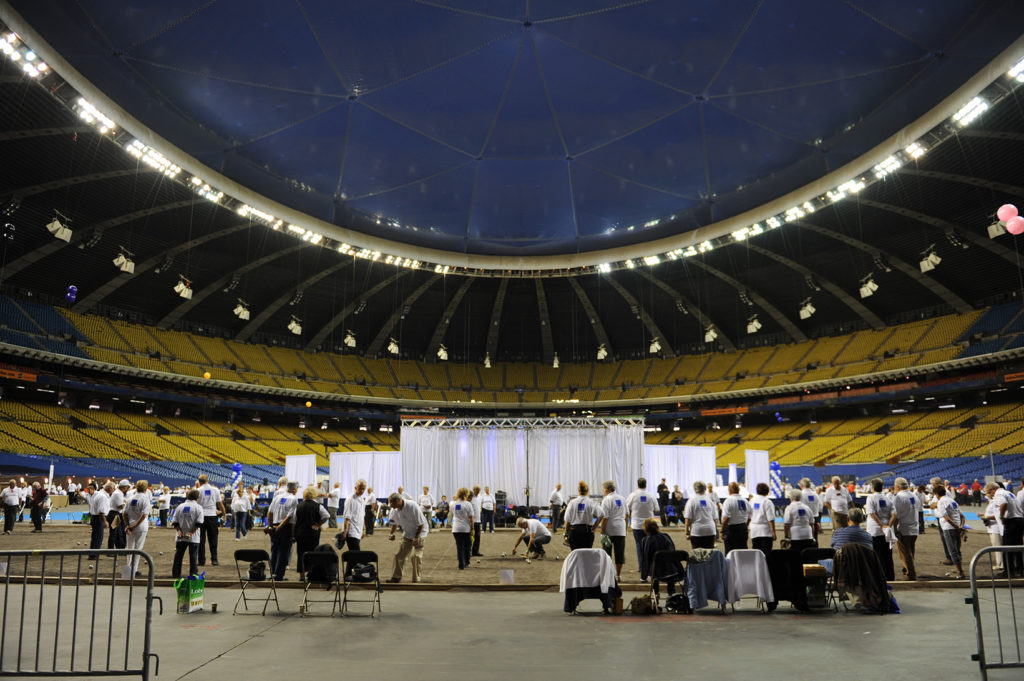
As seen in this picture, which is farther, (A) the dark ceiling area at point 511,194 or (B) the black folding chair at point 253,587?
(A) the dark ceiling area at point 511,194

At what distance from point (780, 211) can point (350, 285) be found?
82.6ft

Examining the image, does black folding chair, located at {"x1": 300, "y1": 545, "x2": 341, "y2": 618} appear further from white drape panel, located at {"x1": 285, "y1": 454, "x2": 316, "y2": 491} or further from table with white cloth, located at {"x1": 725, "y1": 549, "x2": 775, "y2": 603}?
white drape panel, located at {"x1": 285, "y1": 454, "x2": 316, "y2": 491}

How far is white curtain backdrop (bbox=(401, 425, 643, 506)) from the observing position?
23359 mm

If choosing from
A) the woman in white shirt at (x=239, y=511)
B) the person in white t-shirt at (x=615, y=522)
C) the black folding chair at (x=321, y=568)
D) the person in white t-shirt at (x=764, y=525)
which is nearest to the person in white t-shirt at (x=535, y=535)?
the person in white t-shirt at (x=615, y=522)

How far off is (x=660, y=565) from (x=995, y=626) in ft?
12.2

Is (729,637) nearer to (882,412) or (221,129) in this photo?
(221,129)

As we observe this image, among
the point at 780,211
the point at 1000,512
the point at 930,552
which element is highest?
the point at 780,211

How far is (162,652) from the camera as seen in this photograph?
Answer: 6352mm

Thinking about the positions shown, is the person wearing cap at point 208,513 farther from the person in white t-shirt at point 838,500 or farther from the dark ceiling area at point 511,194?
the person in white t-shirt at point 838,500

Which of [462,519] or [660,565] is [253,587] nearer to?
[462,519]

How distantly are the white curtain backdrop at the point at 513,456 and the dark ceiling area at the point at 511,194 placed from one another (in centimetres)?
726

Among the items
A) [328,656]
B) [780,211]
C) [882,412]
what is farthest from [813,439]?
[328,656]

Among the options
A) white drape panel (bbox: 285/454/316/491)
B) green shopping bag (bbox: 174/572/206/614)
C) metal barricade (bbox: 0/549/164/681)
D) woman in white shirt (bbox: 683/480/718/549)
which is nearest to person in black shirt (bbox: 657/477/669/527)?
woman in white shirt (bbox: 683/480/718/549)

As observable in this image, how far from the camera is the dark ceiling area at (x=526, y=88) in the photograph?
1185cm
